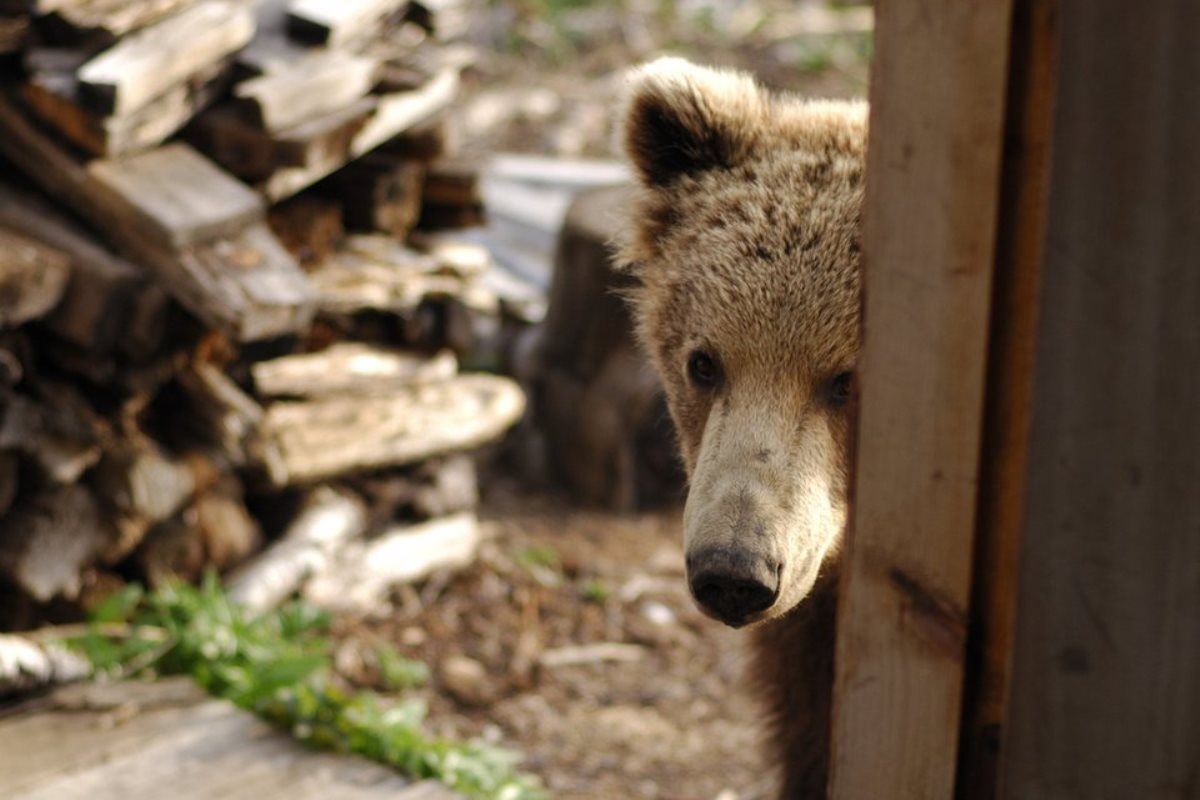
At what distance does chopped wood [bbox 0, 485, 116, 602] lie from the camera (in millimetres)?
4062

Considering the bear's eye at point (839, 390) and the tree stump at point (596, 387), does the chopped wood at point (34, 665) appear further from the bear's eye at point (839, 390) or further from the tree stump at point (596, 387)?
the tree stump at point (596, 387)

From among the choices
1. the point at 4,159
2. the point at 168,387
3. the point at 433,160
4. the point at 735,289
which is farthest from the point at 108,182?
the point at 735,289

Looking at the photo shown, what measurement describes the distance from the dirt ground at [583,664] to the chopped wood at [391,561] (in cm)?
7

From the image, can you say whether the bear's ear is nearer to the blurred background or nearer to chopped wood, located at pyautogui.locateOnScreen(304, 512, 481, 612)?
the blurred background

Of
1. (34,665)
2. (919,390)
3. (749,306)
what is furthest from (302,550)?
(919,390)

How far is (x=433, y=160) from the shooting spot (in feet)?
17.2

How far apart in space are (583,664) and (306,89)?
91.4 inches

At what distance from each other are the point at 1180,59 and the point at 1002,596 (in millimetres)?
666

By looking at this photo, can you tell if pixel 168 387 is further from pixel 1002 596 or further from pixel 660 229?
pixel 1002 596

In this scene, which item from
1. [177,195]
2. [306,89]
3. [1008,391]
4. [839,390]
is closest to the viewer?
[1008,391]

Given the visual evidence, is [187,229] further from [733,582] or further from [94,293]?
[733,582]

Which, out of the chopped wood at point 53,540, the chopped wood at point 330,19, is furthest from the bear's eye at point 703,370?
the chopped wood at point 53,540

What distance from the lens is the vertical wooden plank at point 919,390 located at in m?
1.57

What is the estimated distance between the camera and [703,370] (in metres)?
3.08
